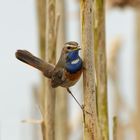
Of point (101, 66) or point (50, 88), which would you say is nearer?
point (101, 66)

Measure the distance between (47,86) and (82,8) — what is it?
1.56ft

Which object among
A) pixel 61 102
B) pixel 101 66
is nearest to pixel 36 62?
pixel 101 66

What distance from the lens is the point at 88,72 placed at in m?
1.41

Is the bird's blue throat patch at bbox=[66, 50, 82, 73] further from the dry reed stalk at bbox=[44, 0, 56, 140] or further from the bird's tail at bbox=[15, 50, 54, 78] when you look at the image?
the dry reed stalk at bbox=[44, 0, 56, 140]

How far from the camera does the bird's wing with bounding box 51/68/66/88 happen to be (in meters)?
1.60

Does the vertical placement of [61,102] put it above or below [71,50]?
below

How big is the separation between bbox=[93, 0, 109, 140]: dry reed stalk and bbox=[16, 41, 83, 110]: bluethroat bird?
0.29 ft

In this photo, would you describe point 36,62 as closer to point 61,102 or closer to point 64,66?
point 64,66

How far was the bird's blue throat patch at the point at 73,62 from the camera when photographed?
1441 millimetres

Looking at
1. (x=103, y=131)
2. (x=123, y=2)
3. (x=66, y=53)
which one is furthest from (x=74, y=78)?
(x=123, y=2)

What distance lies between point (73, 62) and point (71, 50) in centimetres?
4

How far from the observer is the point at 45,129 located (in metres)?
1.74

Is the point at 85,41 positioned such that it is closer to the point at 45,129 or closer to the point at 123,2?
the point at 45,129

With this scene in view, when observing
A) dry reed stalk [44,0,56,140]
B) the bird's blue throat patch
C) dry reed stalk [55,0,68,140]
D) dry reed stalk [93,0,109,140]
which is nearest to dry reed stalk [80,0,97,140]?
the bird's blue throat patch
